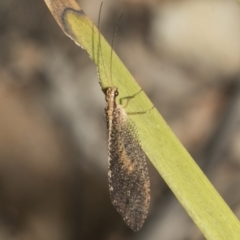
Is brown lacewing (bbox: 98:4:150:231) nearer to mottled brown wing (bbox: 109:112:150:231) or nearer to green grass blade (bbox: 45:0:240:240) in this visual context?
mottled brown wing (bbox: 109:112:150:231)

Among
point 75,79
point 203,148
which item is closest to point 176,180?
point 203,148

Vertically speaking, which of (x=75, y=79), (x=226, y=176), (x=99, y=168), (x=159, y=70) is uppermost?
(x=75, y=79)

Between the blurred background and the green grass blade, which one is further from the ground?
the green grass blade

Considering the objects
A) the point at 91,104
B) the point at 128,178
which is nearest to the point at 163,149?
the point at 128,178

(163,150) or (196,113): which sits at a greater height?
(163,150)

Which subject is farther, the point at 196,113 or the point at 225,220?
the point at 196,113

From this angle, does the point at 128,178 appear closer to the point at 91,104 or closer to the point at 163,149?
the point at 163,149

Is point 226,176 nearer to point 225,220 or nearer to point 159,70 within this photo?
point 159,70

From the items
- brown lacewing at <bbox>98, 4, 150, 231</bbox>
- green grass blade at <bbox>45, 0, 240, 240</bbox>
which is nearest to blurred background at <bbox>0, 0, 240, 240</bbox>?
brown lacewing at <bbox>98, 4, 150, 231</bbox>
